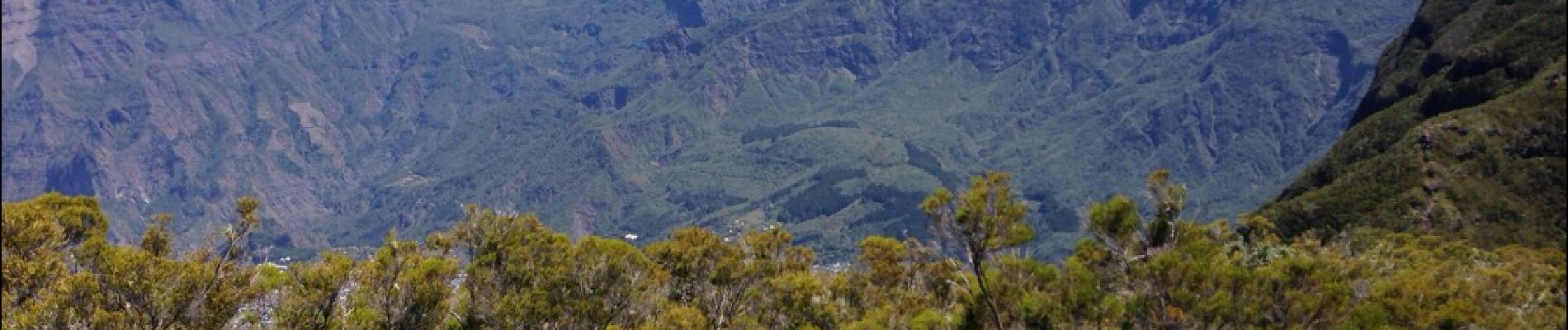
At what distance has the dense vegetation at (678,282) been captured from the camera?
27547mm

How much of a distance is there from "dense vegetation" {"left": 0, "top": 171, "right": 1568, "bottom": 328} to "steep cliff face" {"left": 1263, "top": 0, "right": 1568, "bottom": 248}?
7988 centimetres

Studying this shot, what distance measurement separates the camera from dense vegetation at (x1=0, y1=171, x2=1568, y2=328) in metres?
27.5

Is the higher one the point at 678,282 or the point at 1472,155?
the point at 678,282

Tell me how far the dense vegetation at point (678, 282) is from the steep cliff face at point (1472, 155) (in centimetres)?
7988

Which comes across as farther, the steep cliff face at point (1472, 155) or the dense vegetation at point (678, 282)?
the steep cliff face at point (1472, 155)

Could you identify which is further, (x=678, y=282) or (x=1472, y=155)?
(x=1472, y=155)

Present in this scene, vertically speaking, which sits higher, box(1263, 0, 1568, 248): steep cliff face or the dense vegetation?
the dense vegetation

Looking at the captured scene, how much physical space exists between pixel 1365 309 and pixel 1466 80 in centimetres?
14715

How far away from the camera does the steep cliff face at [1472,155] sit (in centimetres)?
11638

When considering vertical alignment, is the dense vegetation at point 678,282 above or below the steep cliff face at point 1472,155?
above

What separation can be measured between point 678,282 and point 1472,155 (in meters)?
114

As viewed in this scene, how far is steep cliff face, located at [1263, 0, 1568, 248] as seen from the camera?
116m

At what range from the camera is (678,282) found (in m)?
45.3

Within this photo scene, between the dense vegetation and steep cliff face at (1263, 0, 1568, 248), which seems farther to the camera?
steep cliff face at (1263, 0, 1568, 248)
